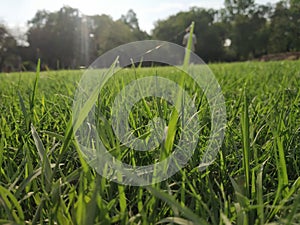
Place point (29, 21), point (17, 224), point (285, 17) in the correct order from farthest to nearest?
point (29, 21)
point (285, 17)
point (17, 224)

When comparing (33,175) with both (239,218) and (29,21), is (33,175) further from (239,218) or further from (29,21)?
(29,21)

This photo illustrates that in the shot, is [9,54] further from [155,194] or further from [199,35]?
[155,194]

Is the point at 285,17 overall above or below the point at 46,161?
above

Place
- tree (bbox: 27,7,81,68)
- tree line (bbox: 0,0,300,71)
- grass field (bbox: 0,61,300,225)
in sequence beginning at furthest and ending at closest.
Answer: tree (bbox: 27,7,81,68), tree line (bbox: 0,0,300,71), grass field (bbox: 0,61,300,225)

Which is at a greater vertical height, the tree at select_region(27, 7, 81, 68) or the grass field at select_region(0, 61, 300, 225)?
the tree at select_region(27, 7, 81, 68)

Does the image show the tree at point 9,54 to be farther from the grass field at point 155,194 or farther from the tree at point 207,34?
the grass field at point 155,194

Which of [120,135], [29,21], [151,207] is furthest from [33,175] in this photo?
[29,21]

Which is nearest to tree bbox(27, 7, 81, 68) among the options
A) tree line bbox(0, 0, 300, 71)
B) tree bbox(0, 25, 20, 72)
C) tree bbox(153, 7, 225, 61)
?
tree line bbox(0, 0, 300, 71)

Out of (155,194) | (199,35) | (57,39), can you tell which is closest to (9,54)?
(57,39)

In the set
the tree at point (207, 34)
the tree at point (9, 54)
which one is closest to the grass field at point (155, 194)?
the tree at point (9, 54)

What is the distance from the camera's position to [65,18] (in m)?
33.1

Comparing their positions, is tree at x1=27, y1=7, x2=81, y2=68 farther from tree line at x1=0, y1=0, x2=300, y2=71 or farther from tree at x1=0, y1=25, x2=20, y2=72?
tree at x1=0, y1=25, x2=20, y2=72

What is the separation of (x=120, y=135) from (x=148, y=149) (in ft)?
0.29

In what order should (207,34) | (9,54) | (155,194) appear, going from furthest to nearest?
1. (207,34)
2. (9,54)
3. (155,194)
